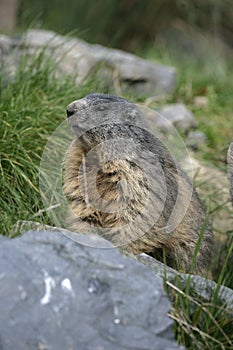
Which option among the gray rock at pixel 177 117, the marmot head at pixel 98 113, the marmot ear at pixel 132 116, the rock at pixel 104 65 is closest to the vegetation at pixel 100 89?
the gray rock at pixel 177 117

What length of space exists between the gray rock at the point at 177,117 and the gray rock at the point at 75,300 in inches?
146

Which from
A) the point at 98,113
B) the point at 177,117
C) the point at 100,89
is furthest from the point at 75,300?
the point at 177,117

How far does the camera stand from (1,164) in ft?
14.5


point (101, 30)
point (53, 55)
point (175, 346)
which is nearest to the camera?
point (175, 346)

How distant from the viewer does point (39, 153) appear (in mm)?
4715

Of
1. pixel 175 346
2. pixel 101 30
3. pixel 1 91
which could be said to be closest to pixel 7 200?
pixel 1 91

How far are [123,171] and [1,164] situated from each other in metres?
0.92

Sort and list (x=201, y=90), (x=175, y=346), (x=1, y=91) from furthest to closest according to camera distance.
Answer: (x=201, y=90) < (x=1, y=91) < (x=175, y=346)

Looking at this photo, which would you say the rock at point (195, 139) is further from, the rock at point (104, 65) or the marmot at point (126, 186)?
the marmot at point (126, 186)

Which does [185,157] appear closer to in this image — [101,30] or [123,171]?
[123,171]

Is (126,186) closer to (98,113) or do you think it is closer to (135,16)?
(98,113)

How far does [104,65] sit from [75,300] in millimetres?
4311

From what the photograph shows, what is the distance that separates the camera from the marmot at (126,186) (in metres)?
3.93

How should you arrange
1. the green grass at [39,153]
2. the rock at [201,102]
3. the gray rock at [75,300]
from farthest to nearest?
the rock at [201,102] → the green grass at [39,153] → the gray rock at [75,300]
